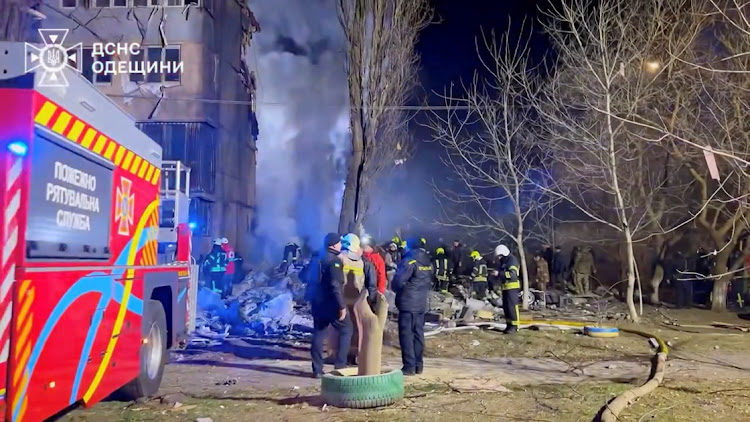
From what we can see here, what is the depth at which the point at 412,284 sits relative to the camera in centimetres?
875

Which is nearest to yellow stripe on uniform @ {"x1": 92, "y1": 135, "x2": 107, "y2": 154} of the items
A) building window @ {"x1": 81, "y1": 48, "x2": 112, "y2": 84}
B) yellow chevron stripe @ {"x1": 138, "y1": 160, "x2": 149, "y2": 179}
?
yellow chevron stripe @ {"x1": 138, "y1": 160, "x2": 149, "y2": 179}

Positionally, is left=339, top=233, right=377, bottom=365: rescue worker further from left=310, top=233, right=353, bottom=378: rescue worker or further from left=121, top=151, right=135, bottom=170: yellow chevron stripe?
left=121, top=151, right=135, bottom=170: yellow chevron stripe

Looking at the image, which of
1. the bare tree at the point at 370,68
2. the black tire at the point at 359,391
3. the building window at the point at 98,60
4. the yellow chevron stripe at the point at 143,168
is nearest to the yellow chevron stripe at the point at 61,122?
the yellow chevron stripe at the point at 143,168

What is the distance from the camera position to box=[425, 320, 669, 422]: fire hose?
21.3ft

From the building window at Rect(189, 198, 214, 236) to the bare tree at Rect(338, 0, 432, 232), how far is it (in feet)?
27.4

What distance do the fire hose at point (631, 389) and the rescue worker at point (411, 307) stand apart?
8.33ft

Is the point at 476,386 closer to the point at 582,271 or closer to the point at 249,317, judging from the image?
the point at 249,317

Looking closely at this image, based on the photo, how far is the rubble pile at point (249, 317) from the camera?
13.1m

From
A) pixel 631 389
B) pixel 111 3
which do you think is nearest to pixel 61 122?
pixel 631 389

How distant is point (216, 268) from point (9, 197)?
1350cm

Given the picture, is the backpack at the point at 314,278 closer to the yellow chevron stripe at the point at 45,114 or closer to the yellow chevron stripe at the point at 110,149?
the yellow chevron stripe at the point at 110,149

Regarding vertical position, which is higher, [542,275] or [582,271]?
[582,271]

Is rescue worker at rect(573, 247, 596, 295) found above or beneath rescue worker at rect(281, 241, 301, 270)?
beneath

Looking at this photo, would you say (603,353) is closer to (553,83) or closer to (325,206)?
(553,83)
